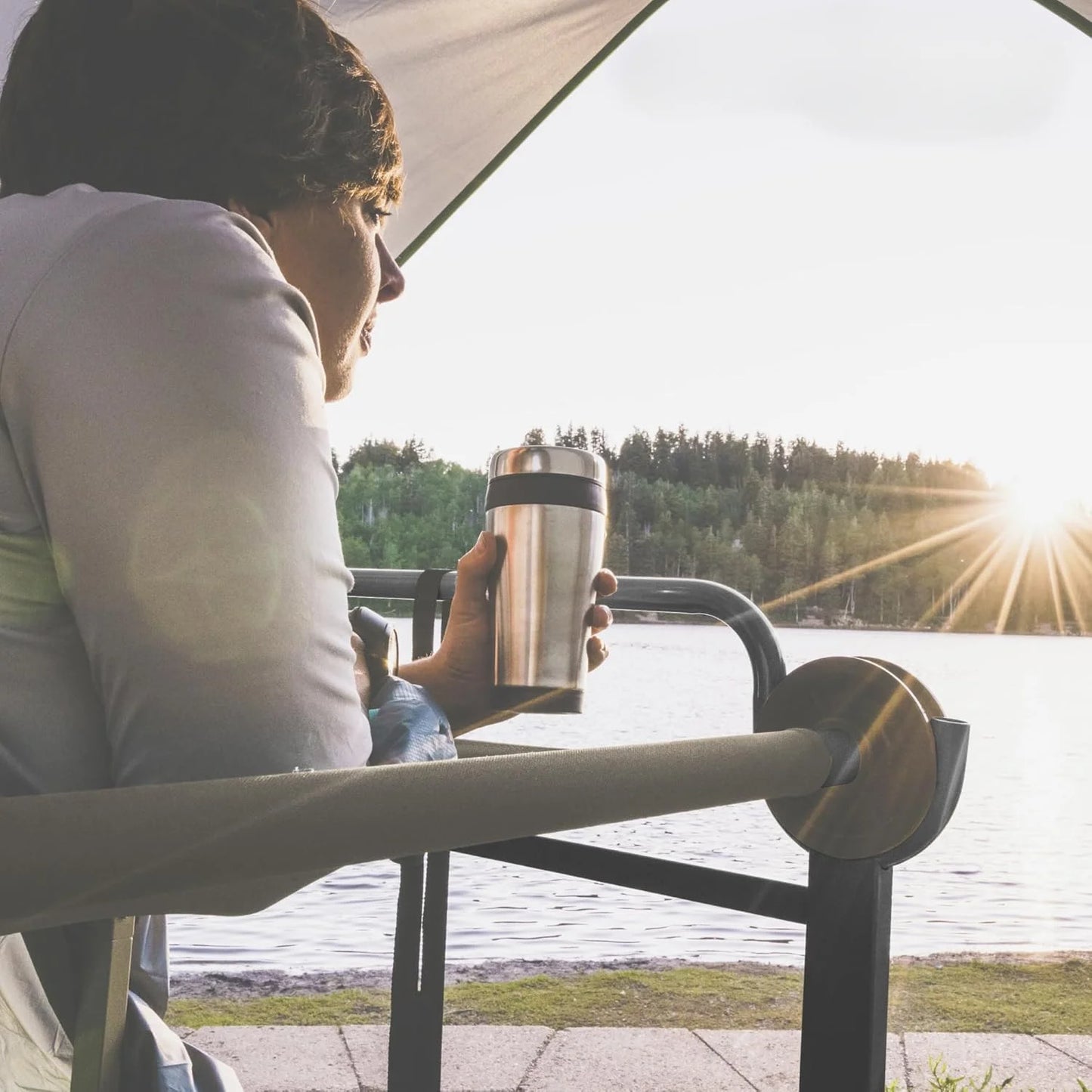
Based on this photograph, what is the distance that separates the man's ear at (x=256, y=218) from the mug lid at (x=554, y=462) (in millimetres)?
304

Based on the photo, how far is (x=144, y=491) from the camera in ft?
1.89

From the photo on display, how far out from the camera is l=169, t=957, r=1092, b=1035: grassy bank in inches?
165

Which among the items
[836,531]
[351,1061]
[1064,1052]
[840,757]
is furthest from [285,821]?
[836,531]

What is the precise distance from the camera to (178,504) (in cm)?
57

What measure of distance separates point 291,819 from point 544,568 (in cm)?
72

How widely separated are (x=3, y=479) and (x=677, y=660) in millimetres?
46347

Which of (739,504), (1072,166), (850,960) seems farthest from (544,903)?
(1072,166)

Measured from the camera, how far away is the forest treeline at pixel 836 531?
96.3 ft

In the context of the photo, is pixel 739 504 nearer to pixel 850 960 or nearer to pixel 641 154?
pixel 641 154

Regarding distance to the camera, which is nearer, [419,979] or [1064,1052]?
[419,979]

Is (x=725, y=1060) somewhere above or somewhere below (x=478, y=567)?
below

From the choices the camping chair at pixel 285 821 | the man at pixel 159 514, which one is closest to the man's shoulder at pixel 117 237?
the man at pixel 159 514

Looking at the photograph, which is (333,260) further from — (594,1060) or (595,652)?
(594,1060)

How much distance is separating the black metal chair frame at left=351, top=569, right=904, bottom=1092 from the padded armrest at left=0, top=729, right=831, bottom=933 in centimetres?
15
